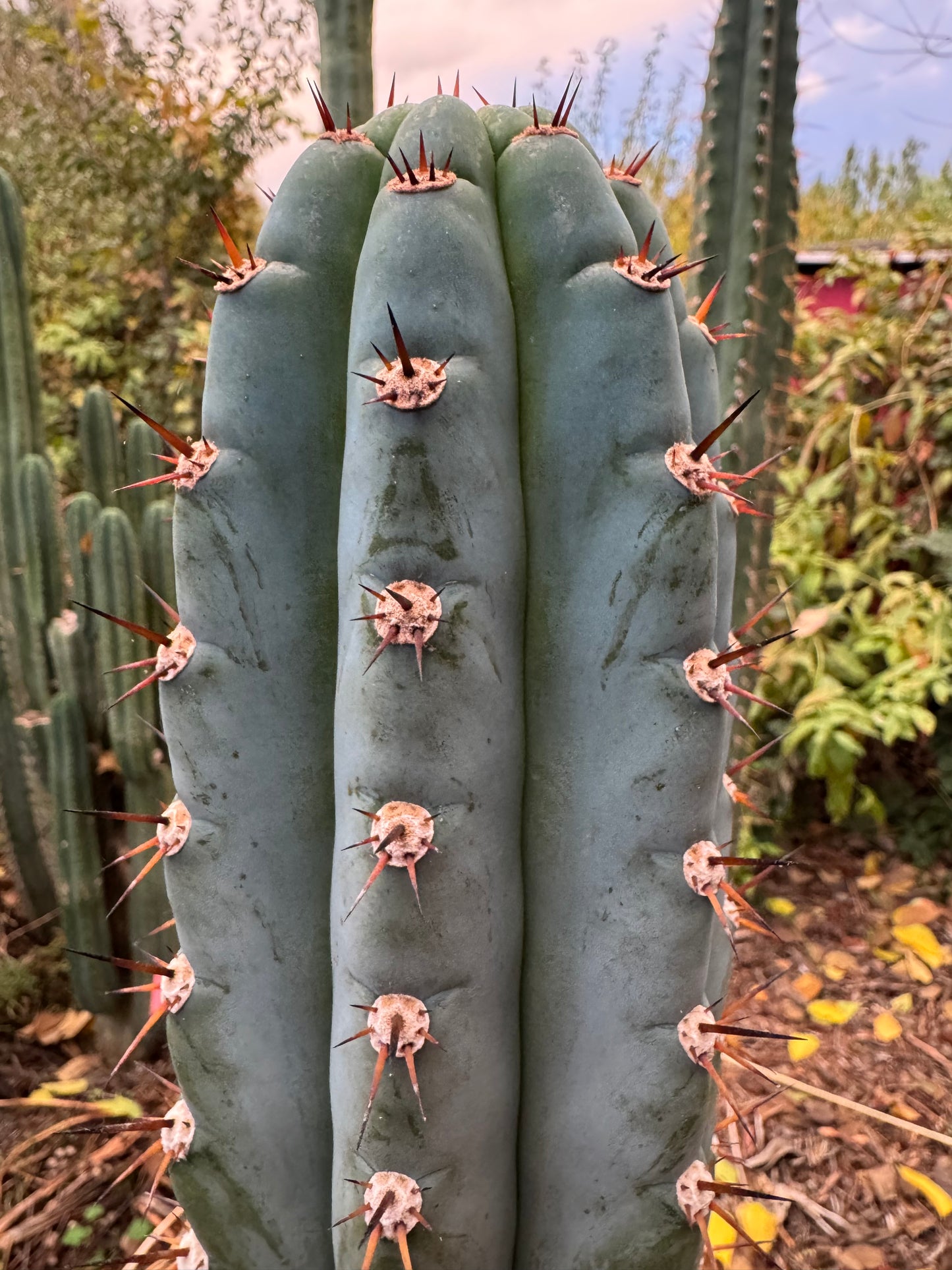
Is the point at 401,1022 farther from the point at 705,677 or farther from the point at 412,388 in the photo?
the point at 412,388

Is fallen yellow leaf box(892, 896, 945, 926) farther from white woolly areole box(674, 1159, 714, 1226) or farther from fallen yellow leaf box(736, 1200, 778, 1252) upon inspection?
white woolly areole box(674, 1159, 714, 1226)

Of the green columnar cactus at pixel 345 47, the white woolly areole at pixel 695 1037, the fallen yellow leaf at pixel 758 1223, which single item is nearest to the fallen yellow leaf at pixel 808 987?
the fallen yellow leaf at pixel 758 1223

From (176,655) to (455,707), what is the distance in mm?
325

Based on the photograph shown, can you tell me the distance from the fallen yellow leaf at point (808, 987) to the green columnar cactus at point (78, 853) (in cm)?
188

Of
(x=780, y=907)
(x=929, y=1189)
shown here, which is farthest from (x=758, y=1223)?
(x=780, y=907)

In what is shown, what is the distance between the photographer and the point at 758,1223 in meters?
1.84

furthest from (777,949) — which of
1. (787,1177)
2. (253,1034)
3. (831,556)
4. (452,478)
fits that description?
(452,478)

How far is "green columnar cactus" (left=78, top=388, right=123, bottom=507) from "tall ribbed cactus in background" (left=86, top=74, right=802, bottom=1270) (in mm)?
2040

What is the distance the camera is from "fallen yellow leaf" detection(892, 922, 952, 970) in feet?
8.96

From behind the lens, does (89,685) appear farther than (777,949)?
No

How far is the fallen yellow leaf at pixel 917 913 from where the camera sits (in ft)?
9.52

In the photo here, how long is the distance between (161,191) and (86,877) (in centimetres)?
451

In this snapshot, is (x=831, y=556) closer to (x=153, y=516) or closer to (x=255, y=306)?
(x=153, y=516)

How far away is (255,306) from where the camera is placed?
1.00 metres
